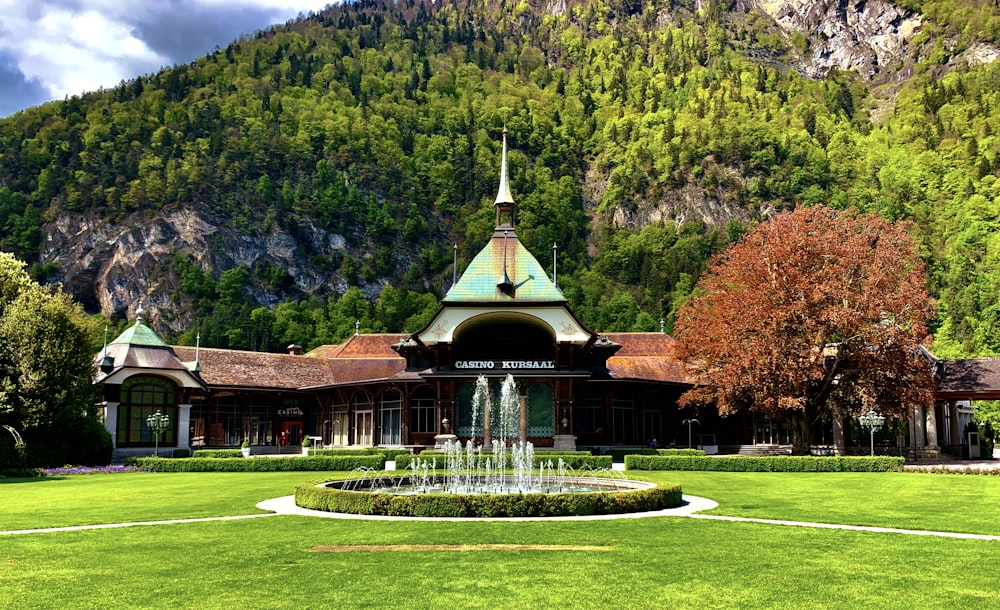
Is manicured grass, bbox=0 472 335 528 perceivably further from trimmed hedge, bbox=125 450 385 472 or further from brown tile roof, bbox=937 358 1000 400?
brown tile roof, bbox=937 358 1000 400

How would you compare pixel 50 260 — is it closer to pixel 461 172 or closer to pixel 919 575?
pixel 461 172

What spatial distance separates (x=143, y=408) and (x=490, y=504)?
3830 centimetres

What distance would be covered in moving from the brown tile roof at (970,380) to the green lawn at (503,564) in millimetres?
29097

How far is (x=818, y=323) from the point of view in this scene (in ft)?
141

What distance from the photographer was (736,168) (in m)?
177

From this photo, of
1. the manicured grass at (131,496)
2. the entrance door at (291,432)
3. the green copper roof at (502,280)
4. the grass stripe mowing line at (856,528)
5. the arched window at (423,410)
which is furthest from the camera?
the entrance door at (291,432)

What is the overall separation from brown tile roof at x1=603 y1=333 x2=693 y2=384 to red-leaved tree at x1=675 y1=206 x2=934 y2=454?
664 cm

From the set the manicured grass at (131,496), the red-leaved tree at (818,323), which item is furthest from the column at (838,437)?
the manicured grass at (131,496)

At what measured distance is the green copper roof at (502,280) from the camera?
174ft

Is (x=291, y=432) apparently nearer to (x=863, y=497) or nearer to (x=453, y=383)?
(x=453, y=383)

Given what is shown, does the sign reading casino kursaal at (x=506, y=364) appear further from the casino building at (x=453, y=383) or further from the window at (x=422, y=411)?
the window at (x=422, y=411)

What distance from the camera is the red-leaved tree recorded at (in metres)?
42.6

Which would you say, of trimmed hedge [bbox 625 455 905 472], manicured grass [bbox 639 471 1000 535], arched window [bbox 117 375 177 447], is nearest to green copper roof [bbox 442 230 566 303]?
trimmed hedge [bbox 625 455 905 472]

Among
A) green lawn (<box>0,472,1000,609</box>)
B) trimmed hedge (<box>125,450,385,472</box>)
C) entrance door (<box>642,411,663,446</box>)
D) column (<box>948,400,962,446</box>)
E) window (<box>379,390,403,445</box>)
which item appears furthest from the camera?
entrance door (<box>642,411,663,446</box>)
